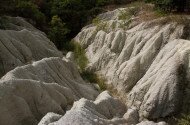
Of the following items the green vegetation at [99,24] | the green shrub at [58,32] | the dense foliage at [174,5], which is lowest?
the green shrub at [58,32]

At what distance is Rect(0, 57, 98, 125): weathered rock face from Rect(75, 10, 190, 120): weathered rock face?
3.58 metres

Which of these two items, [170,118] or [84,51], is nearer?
[170,118]

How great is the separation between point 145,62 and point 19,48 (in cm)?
987

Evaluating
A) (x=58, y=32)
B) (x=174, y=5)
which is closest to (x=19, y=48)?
(x=58, y=32)

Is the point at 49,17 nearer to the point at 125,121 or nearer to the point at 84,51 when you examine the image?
the point at 84,51

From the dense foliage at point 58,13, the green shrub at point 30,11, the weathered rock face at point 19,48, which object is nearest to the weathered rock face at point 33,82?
the weathered rock face at point 19,48

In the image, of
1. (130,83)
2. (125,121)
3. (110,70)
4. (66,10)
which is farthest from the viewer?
(66,10)

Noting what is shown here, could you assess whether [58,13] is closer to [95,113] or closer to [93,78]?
[93,78]

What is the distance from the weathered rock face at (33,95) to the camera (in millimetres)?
21734

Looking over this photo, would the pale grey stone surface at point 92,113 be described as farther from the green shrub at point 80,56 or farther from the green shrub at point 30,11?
the green shrub at point 30,11

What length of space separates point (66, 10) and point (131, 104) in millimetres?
20710

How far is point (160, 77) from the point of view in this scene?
27.6 m

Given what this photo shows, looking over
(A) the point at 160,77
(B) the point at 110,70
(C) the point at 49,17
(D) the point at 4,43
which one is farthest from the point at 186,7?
(C) the point at 49,17

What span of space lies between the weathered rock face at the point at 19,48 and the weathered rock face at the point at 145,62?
13.9ft
